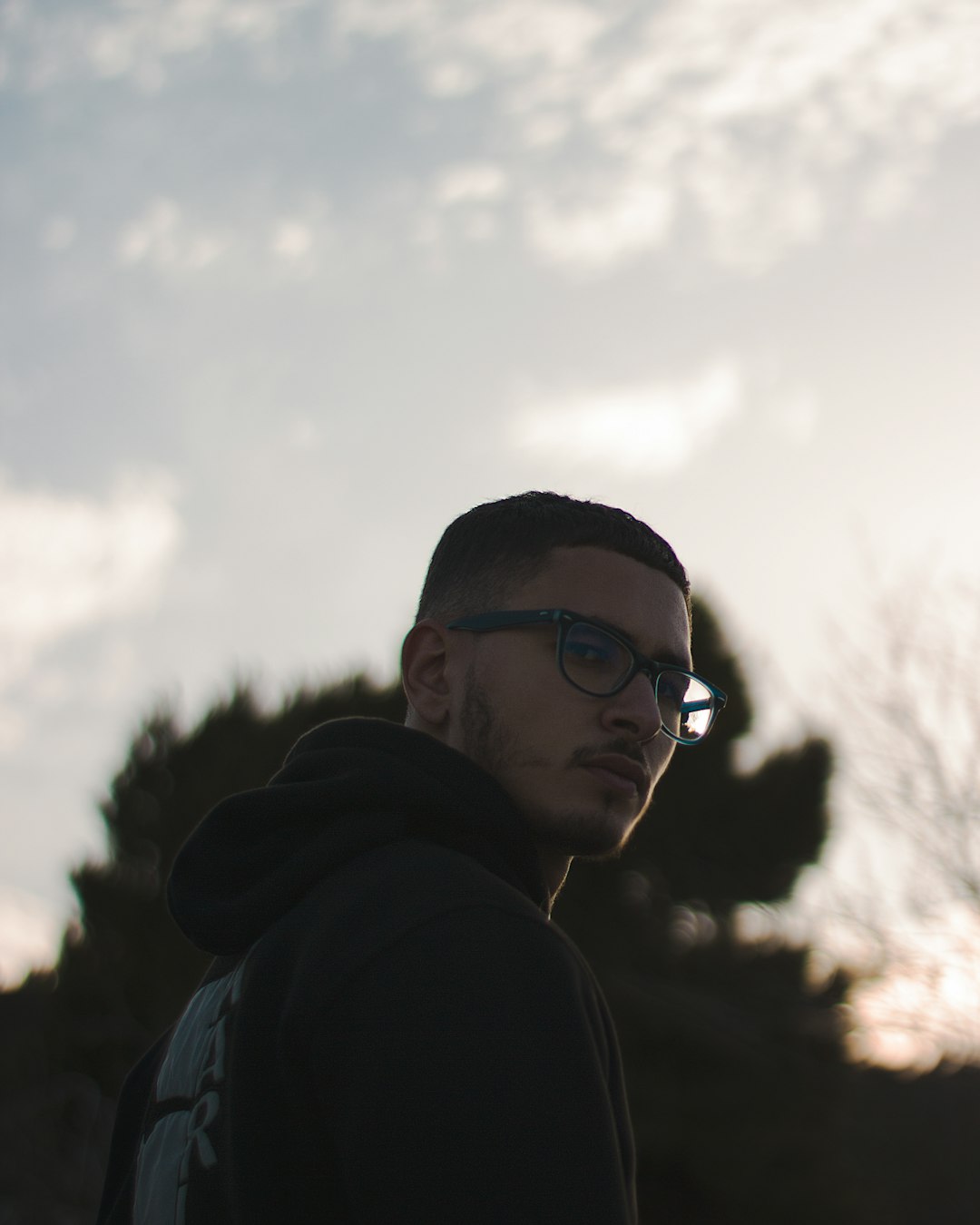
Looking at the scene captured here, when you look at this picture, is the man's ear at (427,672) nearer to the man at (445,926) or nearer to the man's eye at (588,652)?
the man at (445,926)

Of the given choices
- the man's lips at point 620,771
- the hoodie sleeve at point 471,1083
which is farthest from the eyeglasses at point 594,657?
the hoodie sleeve at point 471,1083

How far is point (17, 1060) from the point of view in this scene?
11656 mm

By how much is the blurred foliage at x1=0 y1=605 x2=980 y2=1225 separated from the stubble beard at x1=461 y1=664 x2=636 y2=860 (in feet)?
35.4

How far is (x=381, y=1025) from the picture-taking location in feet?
3.95

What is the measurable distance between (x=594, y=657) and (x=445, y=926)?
750mm

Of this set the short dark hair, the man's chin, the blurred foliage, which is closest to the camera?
the man's chin

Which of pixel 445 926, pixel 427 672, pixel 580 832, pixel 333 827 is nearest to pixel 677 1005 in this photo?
pixel 427 672

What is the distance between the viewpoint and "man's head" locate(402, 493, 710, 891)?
5.99 ft

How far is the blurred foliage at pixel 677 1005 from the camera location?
38.7 feet

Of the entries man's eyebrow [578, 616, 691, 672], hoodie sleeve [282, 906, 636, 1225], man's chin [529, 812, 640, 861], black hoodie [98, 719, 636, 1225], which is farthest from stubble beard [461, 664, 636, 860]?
hoodie sleeve [282, 906, 636, 1225]

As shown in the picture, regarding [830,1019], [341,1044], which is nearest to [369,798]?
[341,1044]

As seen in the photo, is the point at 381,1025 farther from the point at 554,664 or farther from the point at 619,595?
the point at 619,595

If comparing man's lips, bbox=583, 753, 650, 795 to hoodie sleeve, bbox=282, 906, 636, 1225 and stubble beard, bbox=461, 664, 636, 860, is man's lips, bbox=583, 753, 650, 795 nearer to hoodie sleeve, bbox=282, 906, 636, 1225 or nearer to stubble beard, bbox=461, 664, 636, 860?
stubble beard, bbox=461, 664, 636, 860

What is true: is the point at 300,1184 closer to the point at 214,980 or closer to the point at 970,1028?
the point at 214,980
